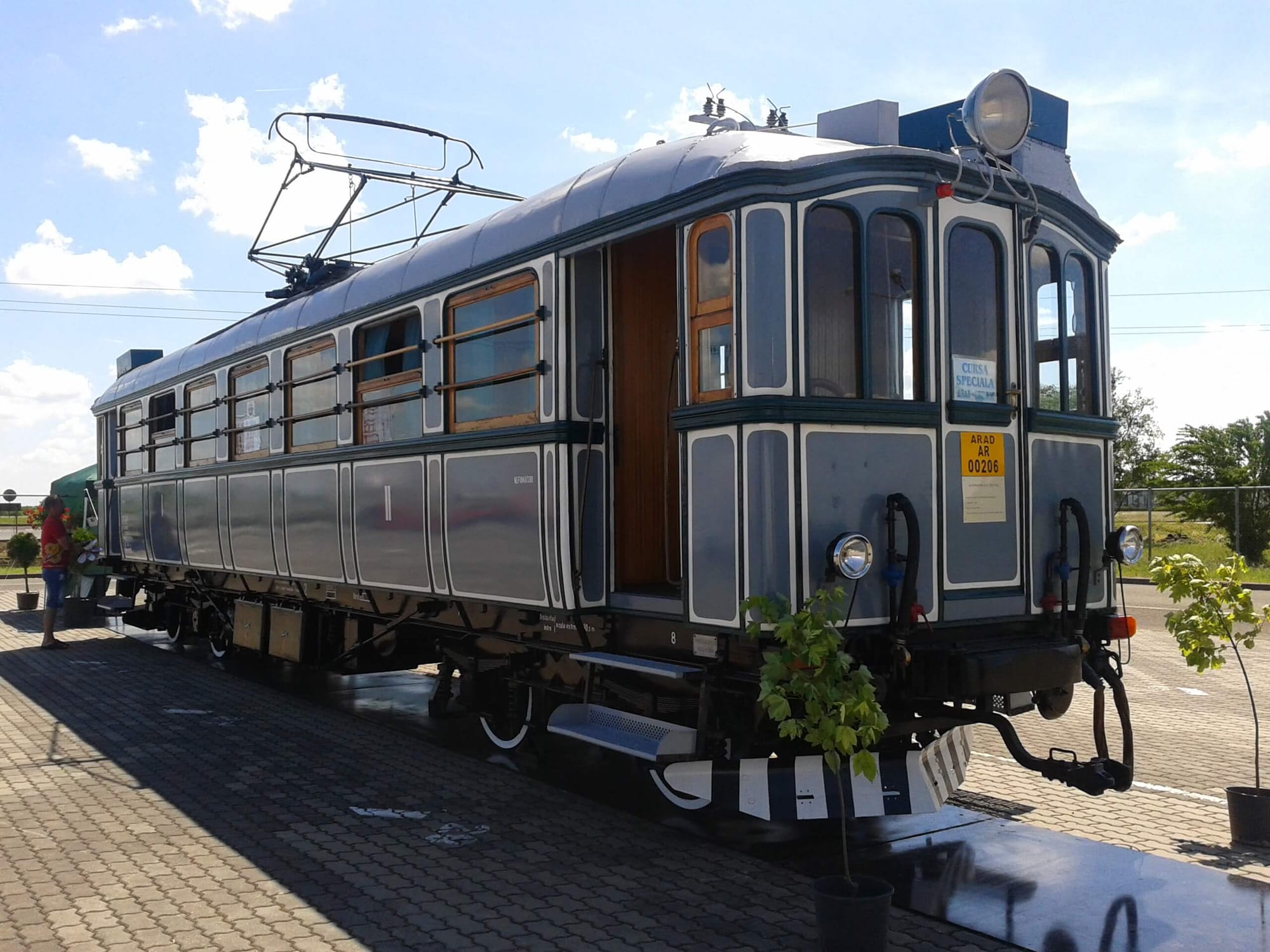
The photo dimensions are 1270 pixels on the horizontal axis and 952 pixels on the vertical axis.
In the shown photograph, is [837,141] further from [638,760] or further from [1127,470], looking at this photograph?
[1127,470]

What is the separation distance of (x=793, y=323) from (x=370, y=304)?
4092 mm

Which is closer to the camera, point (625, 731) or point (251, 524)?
point (625, 731)

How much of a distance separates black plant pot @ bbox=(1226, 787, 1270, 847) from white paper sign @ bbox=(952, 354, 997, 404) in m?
2.25

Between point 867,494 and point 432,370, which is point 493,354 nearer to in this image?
point 432,370

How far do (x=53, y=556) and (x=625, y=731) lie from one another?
406 inches

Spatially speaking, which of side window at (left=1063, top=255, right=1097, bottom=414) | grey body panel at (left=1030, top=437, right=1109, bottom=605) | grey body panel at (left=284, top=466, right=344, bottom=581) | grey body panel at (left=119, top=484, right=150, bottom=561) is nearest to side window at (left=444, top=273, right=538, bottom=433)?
grey body panel at (left=284, top=466, right=344, bottom=581)

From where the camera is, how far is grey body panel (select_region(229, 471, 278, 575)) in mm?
9984

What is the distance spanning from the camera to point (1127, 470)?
36.8m

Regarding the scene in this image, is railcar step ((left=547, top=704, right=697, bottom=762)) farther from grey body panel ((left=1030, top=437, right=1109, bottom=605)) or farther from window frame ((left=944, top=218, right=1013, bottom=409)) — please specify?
window frame ((left=944, top=218, right=1013, bottom=409))

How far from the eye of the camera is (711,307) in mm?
5445

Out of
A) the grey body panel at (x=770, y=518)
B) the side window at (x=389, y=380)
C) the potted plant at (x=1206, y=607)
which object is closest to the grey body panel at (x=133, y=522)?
the side window at (x=389, y=380)

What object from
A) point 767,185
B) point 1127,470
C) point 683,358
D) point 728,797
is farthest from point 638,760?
point 1127,470

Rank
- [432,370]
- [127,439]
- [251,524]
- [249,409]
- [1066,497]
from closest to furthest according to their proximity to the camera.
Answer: [1066,497], [432,370], [251,524], [249,409], [127,439]

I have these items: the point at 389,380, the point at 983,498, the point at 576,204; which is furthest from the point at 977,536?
the point at 389,380
